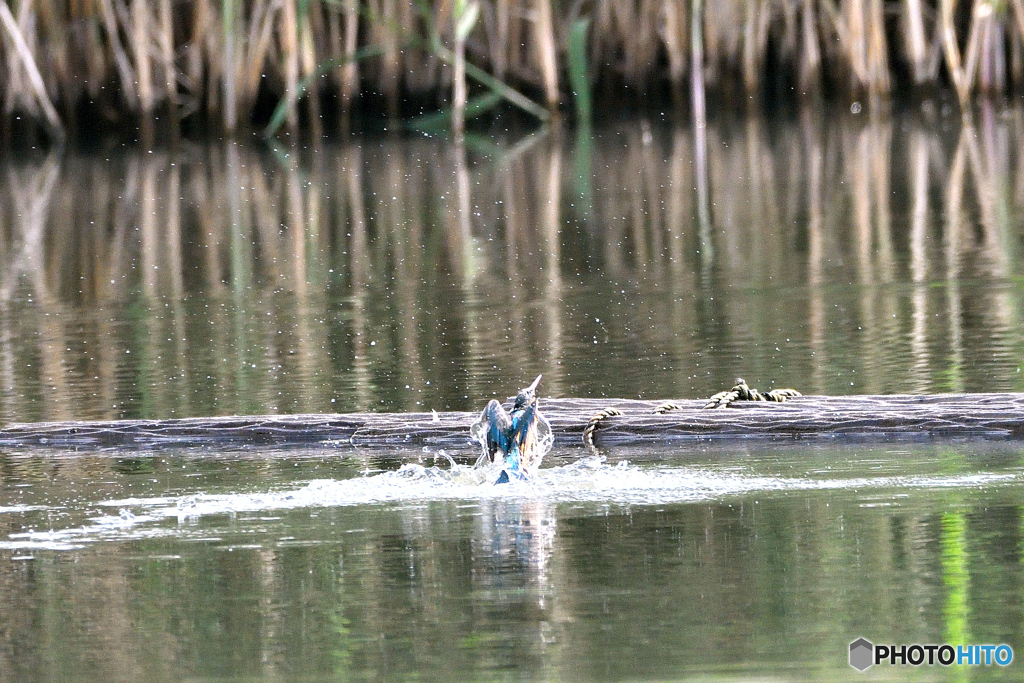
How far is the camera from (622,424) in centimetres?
623

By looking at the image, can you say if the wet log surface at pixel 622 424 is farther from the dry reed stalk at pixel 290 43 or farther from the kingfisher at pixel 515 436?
the dry reed stalk at pixel 290 43

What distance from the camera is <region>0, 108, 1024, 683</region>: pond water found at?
14.0 ft

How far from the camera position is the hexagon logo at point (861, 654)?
13.0 feet

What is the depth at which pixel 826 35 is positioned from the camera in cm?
1991

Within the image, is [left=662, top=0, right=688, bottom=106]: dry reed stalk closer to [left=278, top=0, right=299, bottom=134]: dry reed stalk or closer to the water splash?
[left=278, top=0, right=299, bottom=134]: dry reed stalk

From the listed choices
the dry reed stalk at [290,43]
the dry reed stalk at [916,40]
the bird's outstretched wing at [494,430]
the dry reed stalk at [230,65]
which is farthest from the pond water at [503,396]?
the dry reed stalk at [916,40]

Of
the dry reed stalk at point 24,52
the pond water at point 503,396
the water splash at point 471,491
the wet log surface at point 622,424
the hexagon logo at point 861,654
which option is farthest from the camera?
the dry reed stalk at point 24,52

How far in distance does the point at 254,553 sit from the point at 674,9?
1512cm

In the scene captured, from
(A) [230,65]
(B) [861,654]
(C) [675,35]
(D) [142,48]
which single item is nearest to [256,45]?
(A) [230,65]

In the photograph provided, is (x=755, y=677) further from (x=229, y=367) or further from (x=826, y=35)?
(x=826, y=35)

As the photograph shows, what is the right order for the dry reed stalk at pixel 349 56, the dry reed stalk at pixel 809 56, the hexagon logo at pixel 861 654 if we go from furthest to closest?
the dry reed stalk at pixel 809 56
the dry reed stalk at pixel 349 56
the hexagon logo at pixel 861 654

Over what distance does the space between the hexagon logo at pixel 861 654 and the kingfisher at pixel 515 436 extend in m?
1.80

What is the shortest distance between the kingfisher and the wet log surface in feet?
1.47

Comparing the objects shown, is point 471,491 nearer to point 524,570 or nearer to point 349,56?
point 524,570
